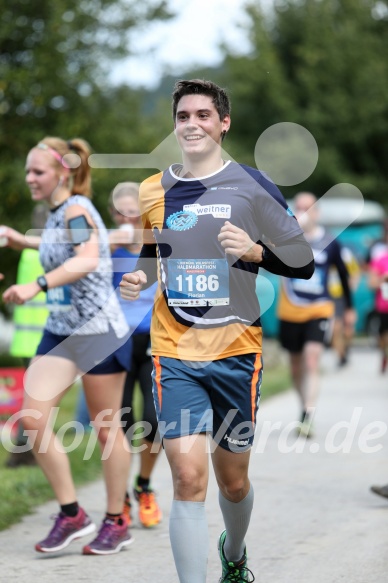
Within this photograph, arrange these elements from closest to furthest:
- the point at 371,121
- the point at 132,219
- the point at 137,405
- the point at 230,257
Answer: the point at 230,257 < the point at 132,219 < the point at 137,405 < the point at 371,121

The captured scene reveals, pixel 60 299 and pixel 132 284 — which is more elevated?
pixel 132 284

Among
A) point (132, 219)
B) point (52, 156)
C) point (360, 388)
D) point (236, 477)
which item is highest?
point (52, 156)

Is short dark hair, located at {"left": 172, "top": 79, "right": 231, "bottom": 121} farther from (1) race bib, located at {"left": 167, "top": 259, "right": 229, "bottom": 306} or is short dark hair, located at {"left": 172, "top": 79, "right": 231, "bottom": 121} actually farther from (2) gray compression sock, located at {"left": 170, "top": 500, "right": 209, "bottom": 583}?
(2) gray compression sock, located at {"left": 170, "top": 500, "right": 209, "bottom": 583}

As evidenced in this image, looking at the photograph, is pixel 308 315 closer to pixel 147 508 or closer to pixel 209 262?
pixel 147 508

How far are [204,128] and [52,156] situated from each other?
1.55 meters

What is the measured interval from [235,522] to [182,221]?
126cm

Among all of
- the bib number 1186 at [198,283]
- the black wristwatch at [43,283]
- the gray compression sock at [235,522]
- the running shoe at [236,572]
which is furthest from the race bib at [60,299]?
the running shoe at [236,572]

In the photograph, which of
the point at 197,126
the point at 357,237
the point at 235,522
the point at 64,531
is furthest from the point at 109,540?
the point at 357,237

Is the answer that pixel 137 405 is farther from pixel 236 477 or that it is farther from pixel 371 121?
pixel 371 121

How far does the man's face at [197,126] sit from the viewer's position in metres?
4.52

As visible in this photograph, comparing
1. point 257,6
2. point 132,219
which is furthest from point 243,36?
point 132,219

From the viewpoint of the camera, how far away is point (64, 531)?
573 centimetres

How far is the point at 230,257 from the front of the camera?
4.47 m

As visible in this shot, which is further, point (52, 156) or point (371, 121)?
point (371, 121)
